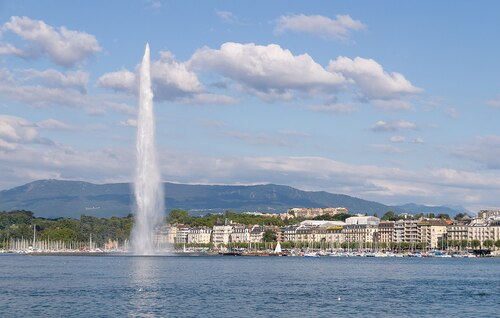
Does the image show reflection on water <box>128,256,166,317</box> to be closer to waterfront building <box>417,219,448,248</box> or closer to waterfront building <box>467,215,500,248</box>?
waterfront building <box>467,215,500,248</box>

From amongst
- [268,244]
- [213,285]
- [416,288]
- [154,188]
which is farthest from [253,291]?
[268,244]

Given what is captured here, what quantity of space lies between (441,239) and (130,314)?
6369 inches

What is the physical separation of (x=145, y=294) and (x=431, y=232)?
502 feet

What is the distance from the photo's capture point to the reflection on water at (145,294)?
40506 mm

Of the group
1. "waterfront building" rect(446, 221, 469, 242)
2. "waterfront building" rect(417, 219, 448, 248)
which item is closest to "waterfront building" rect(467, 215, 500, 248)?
"waterfront building" rect(446, 221, 469, 242)

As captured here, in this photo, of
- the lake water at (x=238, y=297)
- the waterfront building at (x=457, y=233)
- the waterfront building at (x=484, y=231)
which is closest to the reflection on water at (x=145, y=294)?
the lake water at (x=238, y=297)

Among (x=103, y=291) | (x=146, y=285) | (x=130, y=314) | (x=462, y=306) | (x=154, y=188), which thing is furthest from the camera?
(x=154, y=188)

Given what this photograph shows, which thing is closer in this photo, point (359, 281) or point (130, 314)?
point (130, 314)

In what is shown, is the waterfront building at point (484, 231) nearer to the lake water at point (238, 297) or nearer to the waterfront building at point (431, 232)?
the waterfront building at point (431, 232)

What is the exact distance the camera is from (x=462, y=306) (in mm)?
45531

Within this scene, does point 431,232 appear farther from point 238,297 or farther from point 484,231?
point 238,297

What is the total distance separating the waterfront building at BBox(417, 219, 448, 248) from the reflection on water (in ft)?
422

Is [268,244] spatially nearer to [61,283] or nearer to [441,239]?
[441,239]

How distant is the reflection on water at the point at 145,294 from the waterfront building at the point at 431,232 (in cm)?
12877
